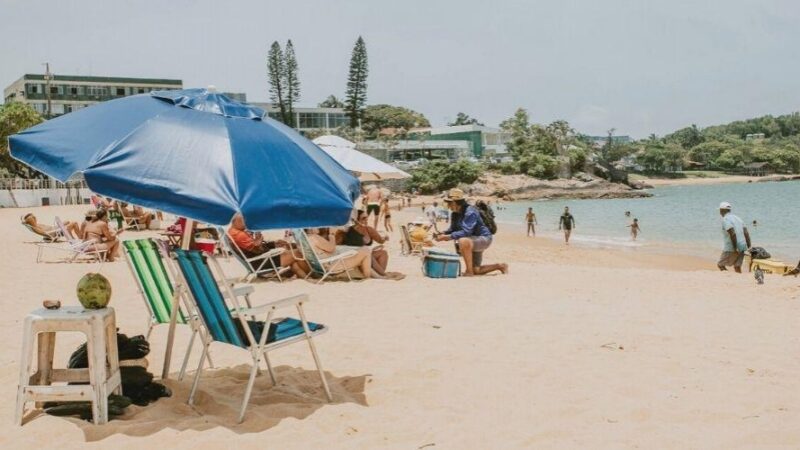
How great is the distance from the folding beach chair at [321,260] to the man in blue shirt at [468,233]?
4.57ft

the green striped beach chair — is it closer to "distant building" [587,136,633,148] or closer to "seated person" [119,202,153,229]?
"seated person" [119,202,153,229]

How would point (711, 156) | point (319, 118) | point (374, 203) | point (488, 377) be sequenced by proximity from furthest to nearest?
point (711, 156) < point (319, 118) < point (374, 203) < point (488, 377)

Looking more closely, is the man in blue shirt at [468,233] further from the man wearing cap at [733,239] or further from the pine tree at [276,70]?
the pine tree at [276,70]

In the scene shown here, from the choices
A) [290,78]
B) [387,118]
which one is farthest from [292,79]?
[387,118]

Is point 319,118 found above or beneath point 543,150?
above

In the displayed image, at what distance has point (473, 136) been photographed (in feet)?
285

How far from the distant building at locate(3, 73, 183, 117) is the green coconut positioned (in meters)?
58.0

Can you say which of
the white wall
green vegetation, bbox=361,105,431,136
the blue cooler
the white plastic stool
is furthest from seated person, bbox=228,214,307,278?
green vegetation, bbox=361,105,431,136

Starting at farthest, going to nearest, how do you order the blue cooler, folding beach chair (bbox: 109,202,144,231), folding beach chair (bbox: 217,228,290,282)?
folding beach chair (bbox: 109,202,144,231) < the blue cooler < folding beach chair (bbox: 217,228,290,282)

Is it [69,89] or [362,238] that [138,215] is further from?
[69,89]

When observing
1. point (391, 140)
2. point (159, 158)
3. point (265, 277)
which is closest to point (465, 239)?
point (265, 277)

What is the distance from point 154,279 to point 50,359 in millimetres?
865

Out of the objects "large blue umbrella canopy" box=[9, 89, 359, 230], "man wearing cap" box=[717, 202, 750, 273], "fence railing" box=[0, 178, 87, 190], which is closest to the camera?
"large blue umbrella canopy" box=[9, 89, 359, 230]

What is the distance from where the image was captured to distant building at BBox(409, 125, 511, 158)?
85.8 m
